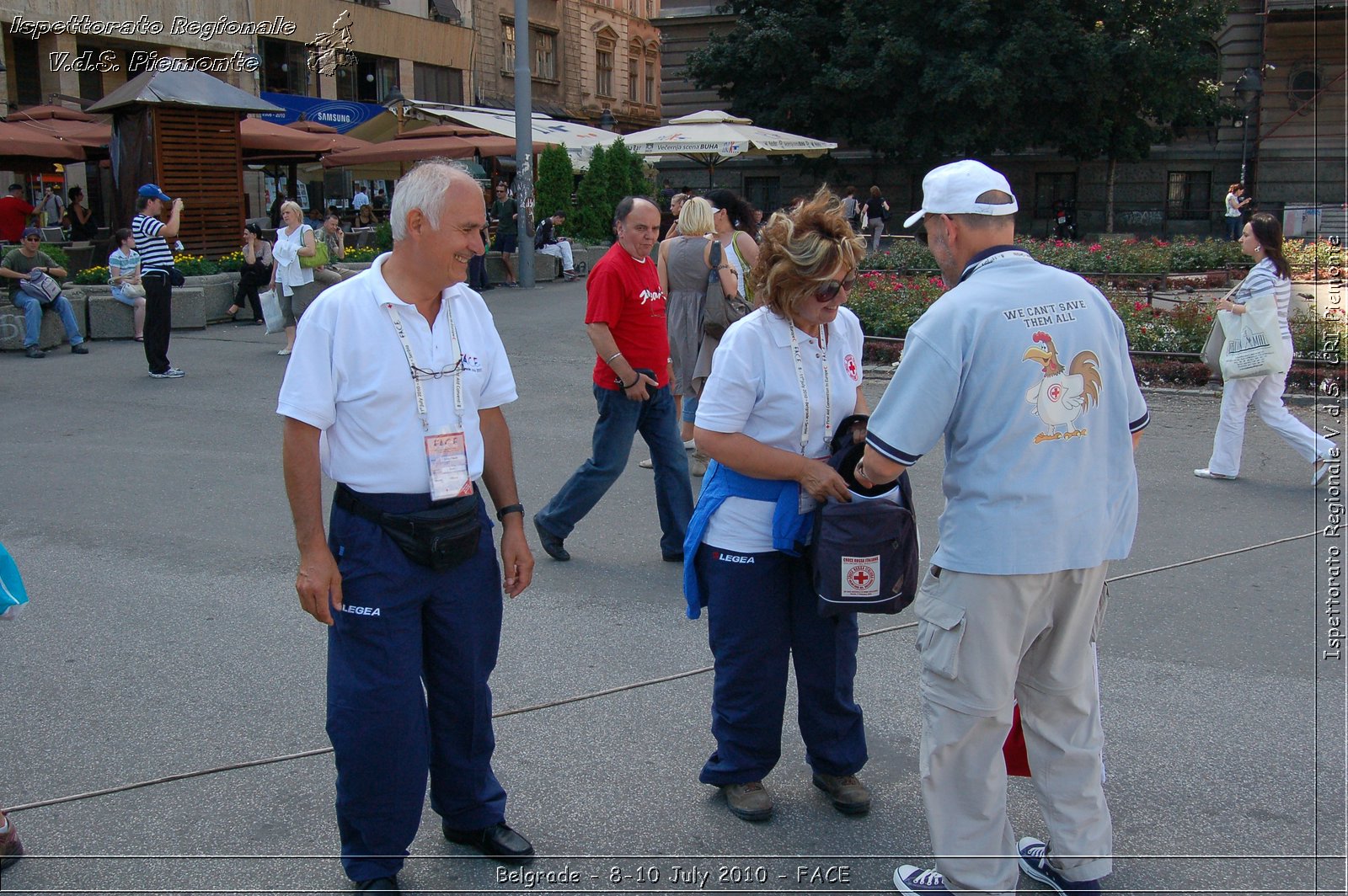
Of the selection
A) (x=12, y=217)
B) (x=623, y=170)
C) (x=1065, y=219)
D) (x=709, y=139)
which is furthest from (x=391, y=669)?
(x=1065, y=219)

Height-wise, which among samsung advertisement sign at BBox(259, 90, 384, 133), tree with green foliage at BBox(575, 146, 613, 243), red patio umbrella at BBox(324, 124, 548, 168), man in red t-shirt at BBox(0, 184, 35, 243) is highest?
samsung advertisement sign at BBox(259, 90, 384, 133)

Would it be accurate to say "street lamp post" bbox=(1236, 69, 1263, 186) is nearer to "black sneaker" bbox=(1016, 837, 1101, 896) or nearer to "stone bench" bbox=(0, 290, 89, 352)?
"stone bench" bbox=(0, 290, 89, 352)

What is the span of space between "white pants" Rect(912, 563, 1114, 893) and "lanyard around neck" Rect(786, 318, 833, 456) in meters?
0.67

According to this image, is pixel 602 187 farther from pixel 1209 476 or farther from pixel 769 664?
pixel 769 664

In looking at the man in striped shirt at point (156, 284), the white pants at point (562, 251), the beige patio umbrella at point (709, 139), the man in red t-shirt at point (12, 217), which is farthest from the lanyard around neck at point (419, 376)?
the white pants at point (562, 251)

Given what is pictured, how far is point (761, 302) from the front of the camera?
374cm

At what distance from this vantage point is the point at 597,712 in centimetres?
449

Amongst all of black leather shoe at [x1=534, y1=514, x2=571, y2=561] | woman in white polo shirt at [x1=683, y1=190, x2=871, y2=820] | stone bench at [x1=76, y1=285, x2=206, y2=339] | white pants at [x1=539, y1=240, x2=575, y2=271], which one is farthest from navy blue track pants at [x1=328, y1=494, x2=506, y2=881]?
white pants at [x1=539, y1=240, x2=575, y2=271]

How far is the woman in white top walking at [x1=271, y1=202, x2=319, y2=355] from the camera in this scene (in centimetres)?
1304

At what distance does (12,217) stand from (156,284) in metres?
10.1

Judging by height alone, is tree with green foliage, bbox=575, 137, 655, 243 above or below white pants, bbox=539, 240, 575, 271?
above

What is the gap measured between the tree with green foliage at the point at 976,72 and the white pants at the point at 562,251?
1299 centimetres

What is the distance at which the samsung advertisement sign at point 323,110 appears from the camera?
99.7ft

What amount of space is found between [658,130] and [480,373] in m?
20.4
